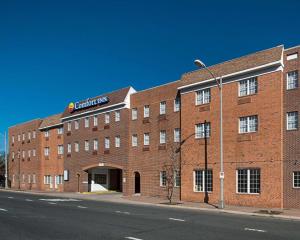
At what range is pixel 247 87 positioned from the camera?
102 ft

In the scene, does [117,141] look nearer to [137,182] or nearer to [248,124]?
[137,182]

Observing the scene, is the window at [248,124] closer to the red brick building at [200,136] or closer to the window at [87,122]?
the red brick building at [200,136]

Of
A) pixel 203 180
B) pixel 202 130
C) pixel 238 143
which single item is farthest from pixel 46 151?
pixel 238 143

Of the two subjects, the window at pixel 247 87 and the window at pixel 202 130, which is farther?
the window at pixel 202 130

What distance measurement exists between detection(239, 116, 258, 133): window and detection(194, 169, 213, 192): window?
451 cm

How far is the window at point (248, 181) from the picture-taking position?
29672mm

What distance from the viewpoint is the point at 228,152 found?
105 ft

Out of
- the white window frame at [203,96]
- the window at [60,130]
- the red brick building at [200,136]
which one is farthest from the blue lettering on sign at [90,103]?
the white window frame at [203,96]

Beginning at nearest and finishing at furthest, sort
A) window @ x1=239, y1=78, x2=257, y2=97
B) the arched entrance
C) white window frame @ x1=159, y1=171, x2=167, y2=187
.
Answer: window @ x1=239, y1=78, x2=257, y2=97, white window frame @ x1=159, y1=171, x2=167, y2=187, the arched entrance

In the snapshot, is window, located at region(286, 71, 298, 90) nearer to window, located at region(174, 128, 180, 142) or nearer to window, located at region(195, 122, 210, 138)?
window, located at region(195, 122, 210, 138)

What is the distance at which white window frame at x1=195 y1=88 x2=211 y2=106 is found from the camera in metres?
34.2

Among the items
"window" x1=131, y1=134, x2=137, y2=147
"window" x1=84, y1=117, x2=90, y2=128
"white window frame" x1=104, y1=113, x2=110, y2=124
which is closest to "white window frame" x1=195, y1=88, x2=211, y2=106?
"window" x1=131, y1=134, x2=137, y2=147

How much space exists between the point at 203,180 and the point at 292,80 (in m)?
10.6

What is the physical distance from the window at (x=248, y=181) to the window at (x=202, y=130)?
4426 millimetres
